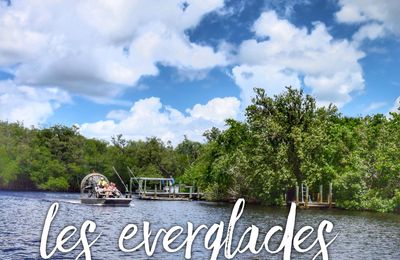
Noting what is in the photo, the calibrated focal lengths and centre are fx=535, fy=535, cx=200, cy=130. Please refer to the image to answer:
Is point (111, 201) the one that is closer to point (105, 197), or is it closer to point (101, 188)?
point (105, 197)

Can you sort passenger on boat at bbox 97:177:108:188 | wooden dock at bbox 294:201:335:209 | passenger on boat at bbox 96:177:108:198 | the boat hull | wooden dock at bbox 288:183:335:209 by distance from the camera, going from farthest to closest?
1. wooden dock at bbox 294:201:335:209
2. wooden dock at bbox 288:183:335:209
3. passenger on boat at bbox 97:177:108:188
4. passenger on boat at bbox 96:177:108:198
5. the boat hull

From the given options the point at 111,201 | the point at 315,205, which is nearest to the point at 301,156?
the point at 315,205

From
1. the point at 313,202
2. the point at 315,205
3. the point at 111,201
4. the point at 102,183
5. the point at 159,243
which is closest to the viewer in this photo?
the point at 159,243

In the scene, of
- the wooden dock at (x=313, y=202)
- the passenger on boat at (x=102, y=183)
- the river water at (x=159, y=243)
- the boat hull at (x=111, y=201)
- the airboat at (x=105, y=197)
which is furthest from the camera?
the wooden dock at (x=313, y=202)

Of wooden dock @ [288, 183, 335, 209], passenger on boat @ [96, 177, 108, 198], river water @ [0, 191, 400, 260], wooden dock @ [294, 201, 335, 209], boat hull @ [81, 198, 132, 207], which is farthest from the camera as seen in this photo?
wooden dock @ [294, 201, 335, 209]

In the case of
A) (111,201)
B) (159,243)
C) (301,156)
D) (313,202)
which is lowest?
(159,243)

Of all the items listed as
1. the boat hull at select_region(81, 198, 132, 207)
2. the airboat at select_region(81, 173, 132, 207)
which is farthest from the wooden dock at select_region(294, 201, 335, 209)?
the airboat at select_region(81, 173, 132, 207)

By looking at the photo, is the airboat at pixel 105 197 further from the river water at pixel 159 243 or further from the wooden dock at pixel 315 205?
the wooden dock at pixel 315 205

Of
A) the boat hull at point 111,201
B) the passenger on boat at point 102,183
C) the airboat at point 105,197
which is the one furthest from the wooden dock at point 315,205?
the passenger on boat at point 102,183

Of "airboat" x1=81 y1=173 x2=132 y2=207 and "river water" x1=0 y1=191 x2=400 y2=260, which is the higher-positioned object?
"airboat" x1=81 y1=173 x2=132 y2=207

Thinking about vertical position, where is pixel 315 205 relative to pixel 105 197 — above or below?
above

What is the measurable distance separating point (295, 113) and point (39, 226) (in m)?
44.7

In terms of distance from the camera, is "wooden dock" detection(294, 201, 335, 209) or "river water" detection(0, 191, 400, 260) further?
"wooden dock" detection(294, 201, 335, 209)

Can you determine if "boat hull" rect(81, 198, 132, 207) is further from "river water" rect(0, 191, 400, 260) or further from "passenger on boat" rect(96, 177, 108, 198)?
"river water" rect(0, 191, 400, 260)
